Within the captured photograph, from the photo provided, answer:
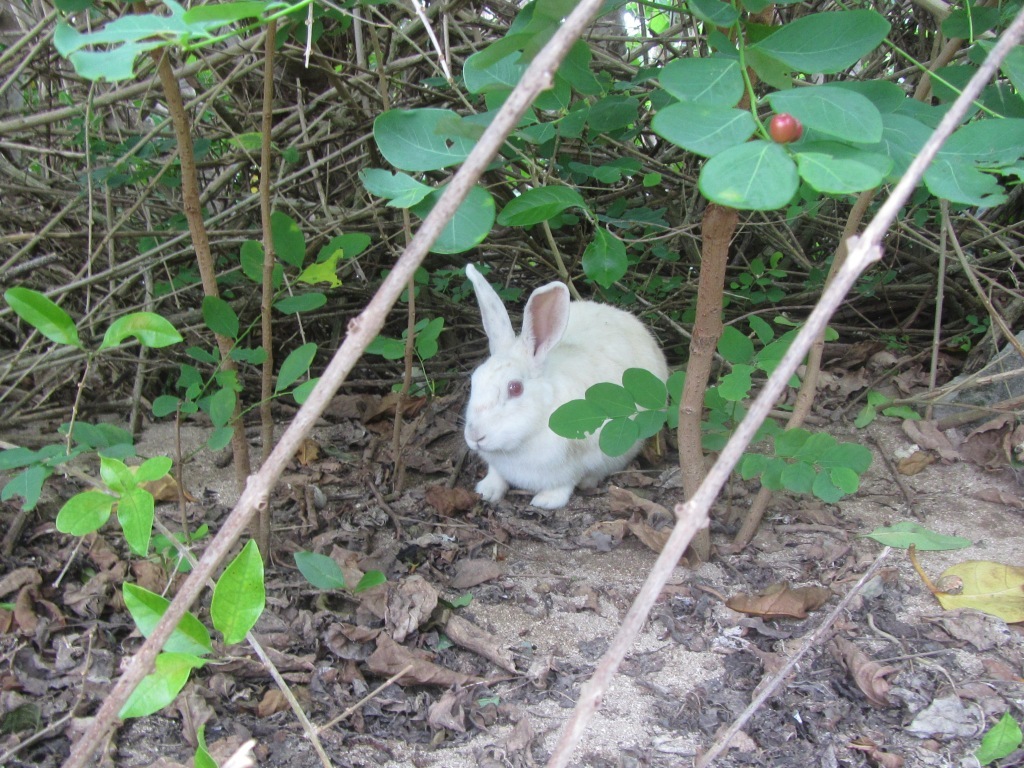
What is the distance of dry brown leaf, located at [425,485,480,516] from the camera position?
312cm

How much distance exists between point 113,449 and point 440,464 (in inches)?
69.8

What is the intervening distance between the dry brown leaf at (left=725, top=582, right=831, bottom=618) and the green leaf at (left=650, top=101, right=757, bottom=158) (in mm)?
1514

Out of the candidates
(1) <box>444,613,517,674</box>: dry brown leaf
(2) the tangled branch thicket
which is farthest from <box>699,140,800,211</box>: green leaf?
(2) the tangled branch thicket

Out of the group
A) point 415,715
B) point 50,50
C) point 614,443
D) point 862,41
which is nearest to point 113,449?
point 415,715

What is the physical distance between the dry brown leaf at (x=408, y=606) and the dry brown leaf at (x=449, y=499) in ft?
2.11

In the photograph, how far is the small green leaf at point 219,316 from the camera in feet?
6.79

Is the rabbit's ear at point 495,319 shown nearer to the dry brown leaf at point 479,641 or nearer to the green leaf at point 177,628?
the dry brown leaf at point 479,641

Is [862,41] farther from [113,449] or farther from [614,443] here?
[113,449]

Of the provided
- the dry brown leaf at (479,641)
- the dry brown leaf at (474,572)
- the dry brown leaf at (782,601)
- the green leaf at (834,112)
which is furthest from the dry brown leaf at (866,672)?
the green leaf at (834,112)

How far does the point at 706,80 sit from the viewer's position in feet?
4.21

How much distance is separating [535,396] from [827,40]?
2.06 meters

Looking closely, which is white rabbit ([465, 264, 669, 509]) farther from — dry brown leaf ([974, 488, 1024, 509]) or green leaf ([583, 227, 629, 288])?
dry brown leaf ([974, 488, 1024, 509])

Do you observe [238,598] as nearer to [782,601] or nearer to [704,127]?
[704,127]

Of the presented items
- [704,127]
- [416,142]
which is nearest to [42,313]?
[416,142]
